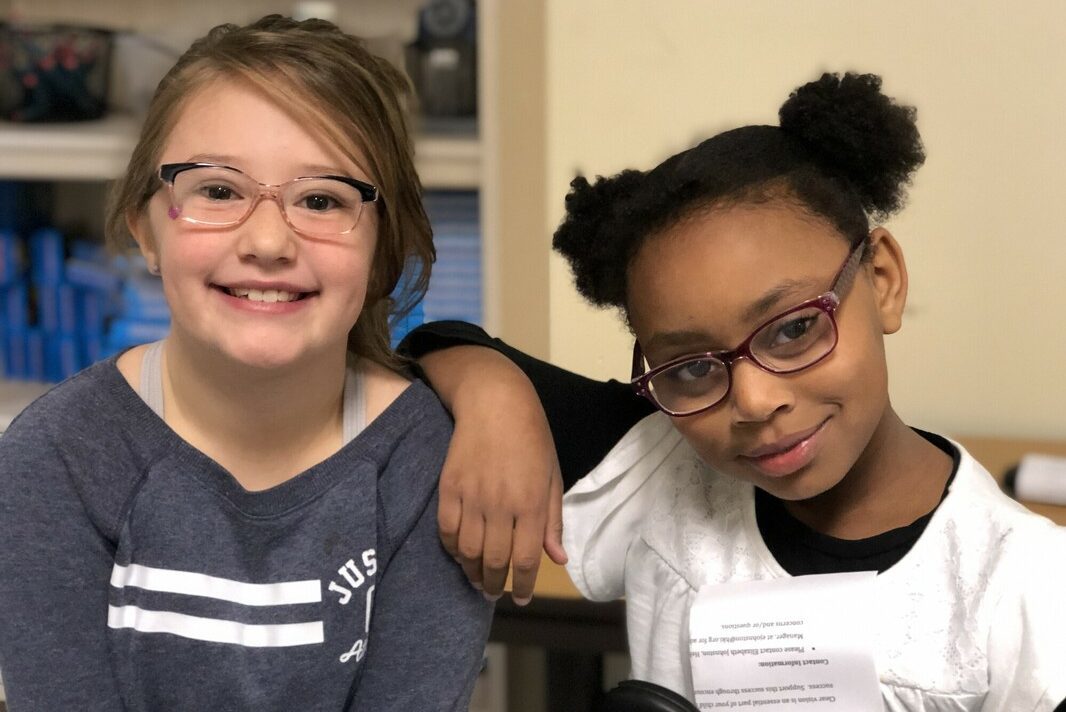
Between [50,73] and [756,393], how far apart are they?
4.65ft

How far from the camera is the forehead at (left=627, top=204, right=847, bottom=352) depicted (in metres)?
0.82

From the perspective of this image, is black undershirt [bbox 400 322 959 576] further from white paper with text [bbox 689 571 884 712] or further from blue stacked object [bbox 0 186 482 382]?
blue stacked object [bbox 0 186 482 382]

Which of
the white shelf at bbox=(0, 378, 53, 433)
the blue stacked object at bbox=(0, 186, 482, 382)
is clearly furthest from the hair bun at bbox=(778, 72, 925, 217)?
the white shelf at bbox=(0, 378, 53, 433)

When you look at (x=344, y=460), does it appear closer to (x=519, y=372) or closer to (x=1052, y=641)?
(x=519, y=372)

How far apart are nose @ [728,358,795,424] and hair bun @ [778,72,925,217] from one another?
0.18 m

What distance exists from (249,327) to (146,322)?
3.61 ft

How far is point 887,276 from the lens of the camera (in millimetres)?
885

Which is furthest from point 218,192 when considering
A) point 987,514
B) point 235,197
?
point 987,514

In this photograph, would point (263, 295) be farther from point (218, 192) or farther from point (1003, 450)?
point (1003, 450)

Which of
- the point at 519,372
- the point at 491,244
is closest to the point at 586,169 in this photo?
the point at 491,244

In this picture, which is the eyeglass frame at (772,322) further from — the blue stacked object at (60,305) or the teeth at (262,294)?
the blue stacked object at (60,305)

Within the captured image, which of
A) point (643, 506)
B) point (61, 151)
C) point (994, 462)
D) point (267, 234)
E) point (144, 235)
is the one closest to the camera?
point (267, 234)

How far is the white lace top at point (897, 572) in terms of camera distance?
0.80 metres

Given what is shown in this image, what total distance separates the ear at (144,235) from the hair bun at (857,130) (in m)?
0.52
